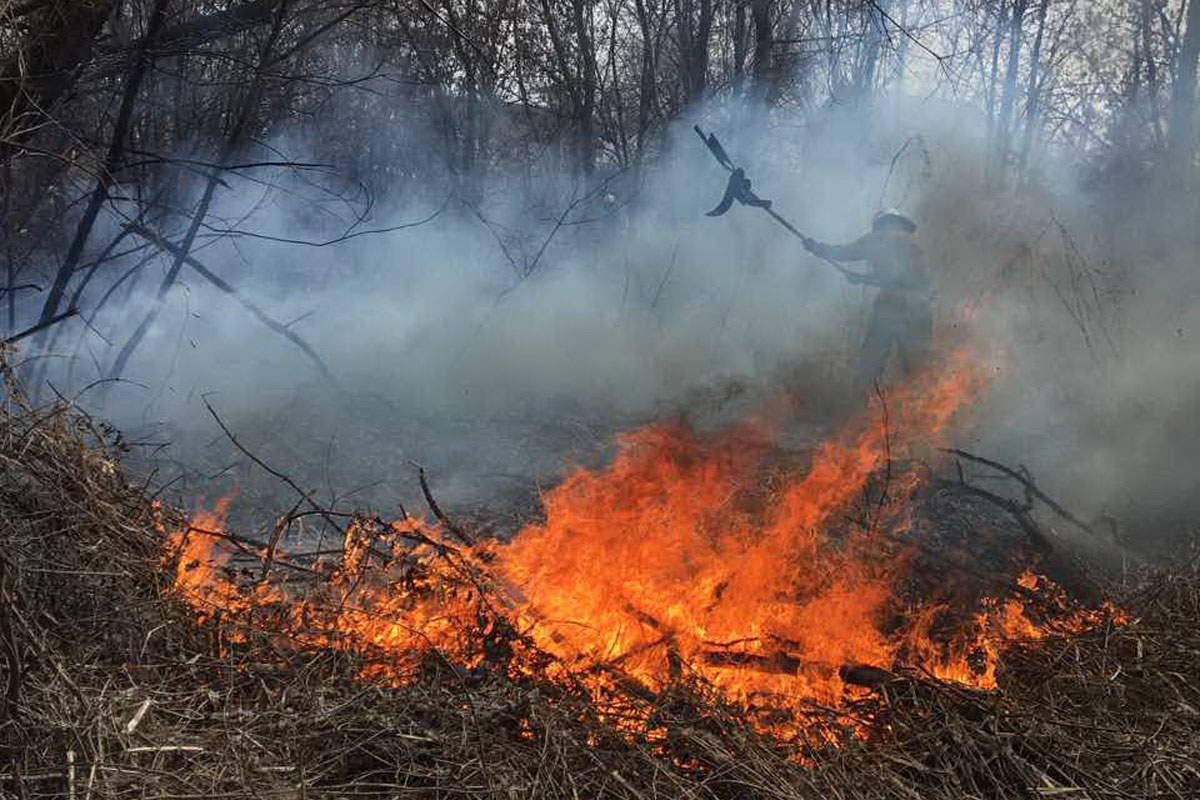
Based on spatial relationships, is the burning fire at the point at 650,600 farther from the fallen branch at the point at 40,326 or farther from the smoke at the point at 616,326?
the smoke at the point at 616,326

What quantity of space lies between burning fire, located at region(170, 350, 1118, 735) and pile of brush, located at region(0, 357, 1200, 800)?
0.55 feet

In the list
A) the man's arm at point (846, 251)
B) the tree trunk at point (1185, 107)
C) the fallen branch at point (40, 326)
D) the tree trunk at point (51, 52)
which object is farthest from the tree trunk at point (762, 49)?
the fallen branch at point (40, 326)

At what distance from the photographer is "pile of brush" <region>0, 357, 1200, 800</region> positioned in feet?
8.39

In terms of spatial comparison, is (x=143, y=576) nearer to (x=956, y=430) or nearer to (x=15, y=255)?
(x=15, y=255)

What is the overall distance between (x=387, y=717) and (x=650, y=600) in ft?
4.47

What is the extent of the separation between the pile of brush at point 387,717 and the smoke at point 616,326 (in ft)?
10.2

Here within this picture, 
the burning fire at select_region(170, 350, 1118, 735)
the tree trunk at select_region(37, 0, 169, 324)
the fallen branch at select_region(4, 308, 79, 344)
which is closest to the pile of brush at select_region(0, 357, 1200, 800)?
the burning fire at select_region(170, 350, 1118, 735)

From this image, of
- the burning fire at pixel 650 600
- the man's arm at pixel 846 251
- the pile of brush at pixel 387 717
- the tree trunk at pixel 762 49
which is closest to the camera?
the pile of brush at pixel 387 717

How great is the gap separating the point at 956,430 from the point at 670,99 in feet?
23.0

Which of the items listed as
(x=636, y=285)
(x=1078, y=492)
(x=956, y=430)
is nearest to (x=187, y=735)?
(x=1078, y=492)

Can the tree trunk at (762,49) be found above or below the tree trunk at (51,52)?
above

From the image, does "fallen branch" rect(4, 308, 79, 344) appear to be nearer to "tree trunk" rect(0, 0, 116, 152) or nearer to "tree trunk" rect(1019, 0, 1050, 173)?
"tree trunk" rect(0, 0, 116, 152)

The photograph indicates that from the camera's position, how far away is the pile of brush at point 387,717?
101 inches

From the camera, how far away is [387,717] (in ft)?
9.59
